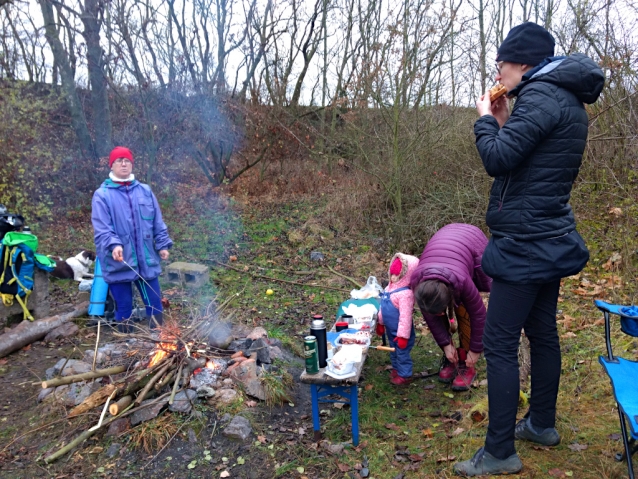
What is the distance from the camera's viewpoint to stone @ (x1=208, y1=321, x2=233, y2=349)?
412 centimetres

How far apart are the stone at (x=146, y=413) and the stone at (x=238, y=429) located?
52cm

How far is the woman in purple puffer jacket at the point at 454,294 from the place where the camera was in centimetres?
327

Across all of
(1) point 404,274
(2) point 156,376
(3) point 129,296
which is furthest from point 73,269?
(1) point 404,274

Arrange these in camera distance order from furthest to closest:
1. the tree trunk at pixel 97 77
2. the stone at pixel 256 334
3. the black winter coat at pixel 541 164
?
the tree trunk at pixel 97 77 < the stone at pixel 256 334 < the black winter coat at pixel 541 164

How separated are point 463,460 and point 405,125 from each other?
6.02 m

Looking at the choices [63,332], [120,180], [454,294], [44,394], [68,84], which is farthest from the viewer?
[68,84]

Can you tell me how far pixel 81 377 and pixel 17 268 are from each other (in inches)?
95.1

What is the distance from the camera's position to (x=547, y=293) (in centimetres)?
249

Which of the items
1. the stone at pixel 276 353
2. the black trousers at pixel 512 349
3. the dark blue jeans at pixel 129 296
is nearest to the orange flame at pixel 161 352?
the stone at pixel 276 353

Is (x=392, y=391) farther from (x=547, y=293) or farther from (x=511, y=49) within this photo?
(x=511, y=49)

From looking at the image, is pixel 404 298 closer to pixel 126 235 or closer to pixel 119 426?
pixel 119 426

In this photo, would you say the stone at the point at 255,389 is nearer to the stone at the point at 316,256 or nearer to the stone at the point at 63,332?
the stone at the point at 63,332

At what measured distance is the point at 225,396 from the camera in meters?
3.49

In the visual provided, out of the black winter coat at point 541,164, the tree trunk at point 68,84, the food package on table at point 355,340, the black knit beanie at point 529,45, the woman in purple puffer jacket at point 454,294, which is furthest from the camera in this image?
the tree trunk at point 68,84
